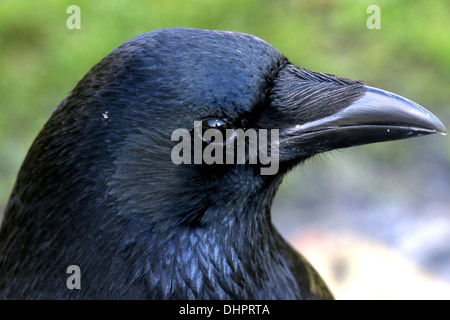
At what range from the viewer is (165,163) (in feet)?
8.18

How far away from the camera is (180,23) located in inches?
236

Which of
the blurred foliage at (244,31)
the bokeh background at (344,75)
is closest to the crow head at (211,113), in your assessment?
the bokeh background at (344,75)

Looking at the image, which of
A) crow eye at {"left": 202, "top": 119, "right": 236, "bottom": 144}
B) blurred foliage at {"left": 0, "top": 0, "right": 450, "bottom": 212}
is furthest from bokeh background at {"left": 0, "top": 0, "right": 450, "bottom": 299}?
crow eye at {"left": 202, "top": 119, "right": 236, "bottom": 144}

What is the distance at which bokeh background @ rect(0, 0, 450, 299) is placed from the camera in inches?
192

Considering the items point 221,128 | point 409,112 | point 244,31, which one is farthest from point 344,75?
point 221,128

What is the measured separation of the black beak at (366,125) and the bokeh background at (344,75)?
7.46 feet

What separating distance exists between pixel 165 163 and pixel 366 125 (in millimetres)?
719

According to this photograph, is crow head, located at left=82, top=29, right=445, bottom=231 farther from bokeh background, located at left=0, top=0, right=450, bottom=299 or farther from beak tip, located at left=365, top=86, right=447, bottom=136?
bokeh background, located at left=0, top=0, right=450, bottom=299

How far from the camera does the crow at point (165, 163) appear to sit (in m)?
2.45

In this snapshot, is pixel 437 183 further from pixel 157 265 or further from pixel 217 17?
pixel 157 265

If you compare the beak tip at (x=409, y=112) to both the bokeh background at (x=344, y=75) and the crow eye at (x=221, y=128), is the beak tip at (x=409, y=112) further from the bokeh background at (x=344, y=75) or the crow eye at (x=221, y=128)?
the bokeh background at (x=344, y=75)

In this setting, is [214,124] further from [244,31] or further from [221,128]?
[244,31]

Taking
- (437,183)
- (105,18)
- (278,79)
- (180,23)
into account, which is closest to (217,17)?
(180,23)
